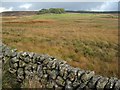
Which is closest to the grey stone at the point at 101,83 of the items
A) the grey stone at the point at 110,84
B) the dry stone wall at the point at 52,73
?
the dry stone wall at the point at 52,73

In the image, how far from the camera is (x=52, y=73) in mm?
11844

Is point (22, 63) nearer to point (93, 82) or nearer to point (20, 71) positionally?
point (20, 71)

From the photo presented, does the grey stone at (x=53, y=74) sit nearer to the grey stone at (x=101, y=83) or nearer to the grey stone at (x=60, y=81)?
the grey stone at (x=60, y=81)

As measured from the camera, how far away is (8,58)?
1349 cm

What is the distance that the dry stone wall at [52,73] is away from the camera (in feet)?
34.0

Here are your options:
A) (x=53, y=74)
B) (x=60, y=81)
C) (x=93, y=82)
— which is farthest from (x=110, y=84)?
(x=53, y=74)

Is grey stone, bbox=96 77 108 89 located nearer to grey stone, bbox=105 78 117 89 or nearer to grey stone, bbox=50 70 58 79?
grey stone, bbox=105 78 117 89

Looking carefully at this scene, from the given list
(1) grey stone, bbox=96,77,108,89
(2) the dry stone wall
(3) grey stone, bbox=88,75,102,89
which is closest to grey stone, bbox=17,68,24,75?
(2) the dry stone wall

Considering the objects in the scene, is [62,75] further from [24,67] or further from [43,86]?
[24,67]

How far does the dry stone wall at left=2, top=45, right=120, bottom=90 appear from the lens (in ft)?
34.0

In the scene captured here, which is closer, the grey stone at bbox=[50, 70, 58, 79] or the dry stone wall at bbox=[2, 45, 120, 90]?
the dry stone wall at bbox=[2, 45, 120, 90]

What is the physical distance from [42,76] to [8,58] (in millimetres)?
2273

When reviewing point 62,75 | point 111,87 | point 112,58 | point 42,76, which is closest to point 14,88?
point 42,76

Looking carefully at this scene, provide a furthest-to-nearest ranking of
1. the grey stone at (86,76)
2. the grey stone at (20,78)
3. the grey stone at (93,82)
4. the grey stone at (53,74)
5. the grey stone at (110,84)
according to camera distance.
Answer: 1. the grey stone at (20,78)
2. the grey stone at (53,74)
3. the grey stone at (86,76)
4. the grey stone at (93,82)
5. the grey stone at (110,84)
